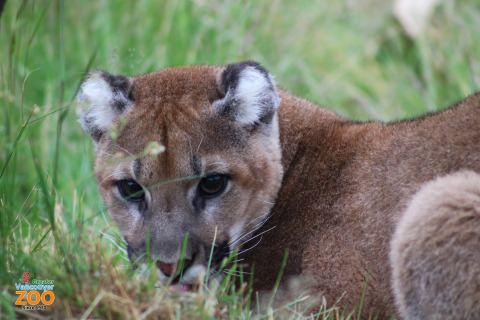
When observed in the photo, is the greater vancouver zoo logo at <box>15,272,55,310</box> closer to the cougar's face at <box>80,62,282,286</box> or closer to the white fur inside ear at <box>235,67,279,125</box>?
the cougar's face at <box>80,62,282,286</box>

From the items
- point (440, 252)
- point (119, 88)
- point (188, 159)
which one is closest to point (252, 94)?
point (188, 159)

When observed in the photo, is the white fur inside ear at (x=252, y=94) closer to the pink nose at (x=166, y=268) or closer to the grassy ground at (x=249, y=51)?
the pink nose at (x=166, y=268)

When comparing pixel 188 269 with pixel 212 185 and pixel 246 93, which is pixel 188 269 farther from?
pixel 246 93

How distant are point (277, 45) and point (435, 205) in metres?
6.78

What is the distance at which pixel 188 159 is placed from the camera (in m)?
5.14

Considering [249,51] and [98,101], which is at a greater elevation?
[249,51]

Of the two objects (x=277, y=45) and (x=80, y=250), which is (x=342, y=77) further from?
(x=80, y=250)

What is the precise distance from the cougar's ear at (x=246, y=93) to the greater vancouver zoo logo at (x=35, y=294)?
2.09m

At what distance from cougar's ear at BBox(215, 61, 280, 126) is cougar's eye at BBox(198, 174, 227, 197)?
56 cm

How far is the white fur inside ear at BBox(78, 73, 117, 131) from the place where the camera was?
558cm

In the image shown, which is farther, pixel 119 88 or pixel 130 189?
pixel 119 88

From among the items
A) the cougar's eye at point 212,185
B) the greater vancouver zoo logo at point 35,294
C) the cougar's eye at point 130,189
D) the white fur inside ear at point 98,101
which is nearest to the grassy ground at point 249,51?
the white fur inside ear at point 98,101

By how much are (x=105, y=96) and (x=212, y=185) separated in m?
1.26

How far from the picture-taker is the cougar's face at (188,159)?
5.05m
